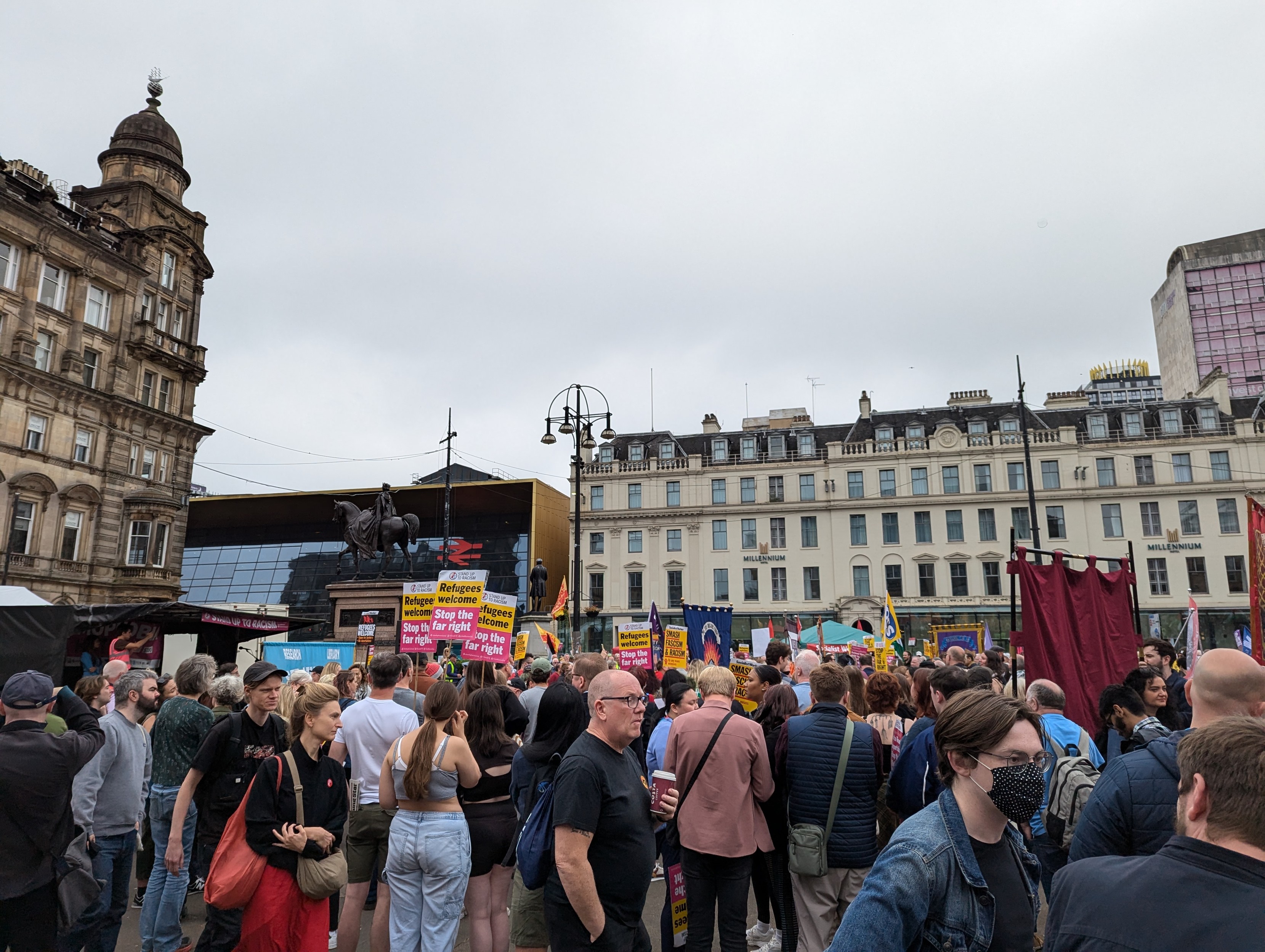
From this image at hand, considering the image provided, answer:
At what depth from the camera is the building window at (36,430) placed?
3609 cm

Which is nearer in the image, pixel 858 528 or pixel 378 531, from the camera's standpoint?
pixel 378 531

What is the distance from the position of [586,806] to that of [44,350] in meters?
44.3

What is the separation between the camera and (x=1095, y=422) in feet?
168

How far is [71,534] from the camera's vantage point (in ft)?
123

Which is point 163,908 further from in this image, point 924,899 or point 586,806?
point 924,899

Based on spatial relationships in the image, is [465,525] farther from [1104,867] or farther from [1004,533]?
[1104,867]

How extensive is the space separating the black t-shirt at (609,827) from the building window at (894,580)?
49.9 metres

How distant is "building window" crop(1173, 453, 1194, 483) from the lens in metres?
48.7

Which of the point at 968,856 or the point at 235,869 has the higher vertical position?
the point at 968,856

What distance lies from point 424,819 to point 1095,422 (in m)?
55.8

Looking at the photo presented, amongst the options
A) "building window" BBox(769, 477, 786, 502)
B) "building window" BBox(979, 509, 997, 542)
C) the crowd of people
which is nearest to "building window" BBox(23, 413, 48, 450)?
the crowd of people

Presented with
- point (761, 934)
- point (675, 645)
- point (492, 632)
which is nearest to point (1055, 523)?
point (675, 645)

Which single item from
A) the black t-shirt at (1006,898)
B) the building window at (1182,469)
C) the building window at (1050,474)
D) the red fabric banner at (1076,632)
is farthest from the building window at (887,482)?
the black t-shirt at (1006,898)

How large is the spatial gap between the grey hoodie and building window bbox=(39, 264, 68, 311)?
4044 cm
